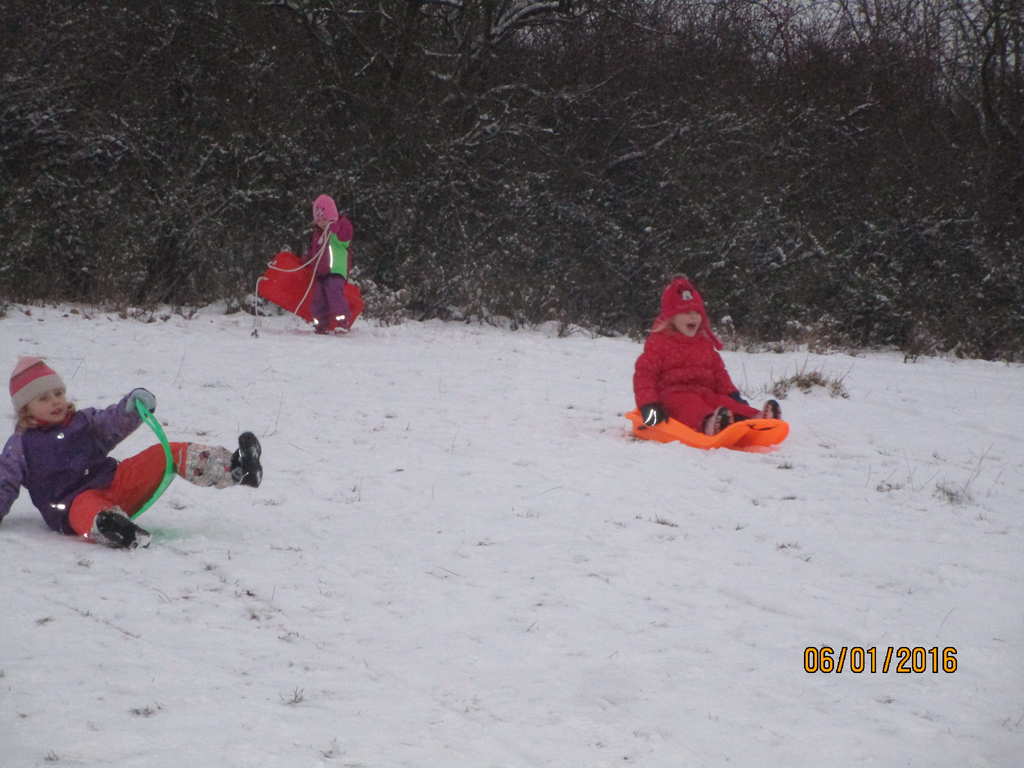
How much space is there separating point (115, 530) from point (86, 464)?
477 millimetres

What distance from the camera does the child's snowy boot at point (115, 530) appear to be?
427 centimetres

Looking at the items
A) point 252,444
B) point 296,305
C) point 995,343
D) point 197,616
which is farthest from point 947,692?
point 995,343

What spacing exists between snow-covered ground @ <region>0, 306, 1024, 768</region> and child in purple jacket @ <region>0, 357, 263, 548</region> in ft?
0.48

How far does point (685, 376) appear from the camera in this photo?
281 inches

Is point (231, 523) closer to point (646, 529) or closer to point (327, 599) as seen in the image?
point (327, 599)

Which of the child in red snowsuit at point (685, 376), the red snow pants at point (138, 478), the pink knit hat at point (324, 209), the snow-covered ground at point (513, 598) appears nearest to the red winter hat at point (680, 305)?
the child in red snowsuit at point (685, 376)

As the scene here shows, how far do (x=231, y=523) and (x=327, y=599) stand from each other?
107 cm

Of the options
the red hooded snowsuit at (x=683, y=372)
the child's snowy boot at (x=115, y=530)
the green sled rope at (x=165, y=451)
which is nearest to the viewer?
the child's snowy boot at (x=115, y=530)

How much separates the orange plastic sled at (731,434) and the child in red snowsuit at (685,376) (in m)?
0.07

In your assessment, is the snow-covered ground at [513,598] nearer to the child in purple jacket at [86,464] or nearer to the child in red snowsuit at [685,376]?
the child in purple jacket at [86,464]

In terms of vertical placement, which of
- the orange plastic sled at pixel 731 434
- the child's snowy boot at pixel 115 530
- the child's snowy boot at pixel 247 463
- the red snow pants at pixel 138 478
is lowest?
the child's snowy boot at pixel 115 530

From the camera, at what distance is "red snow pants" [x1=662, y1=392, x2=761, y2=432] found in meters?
7.01

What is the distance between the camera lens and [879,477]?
253 inches

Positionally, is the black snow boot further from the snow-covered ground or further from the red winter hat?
the red winter hat
